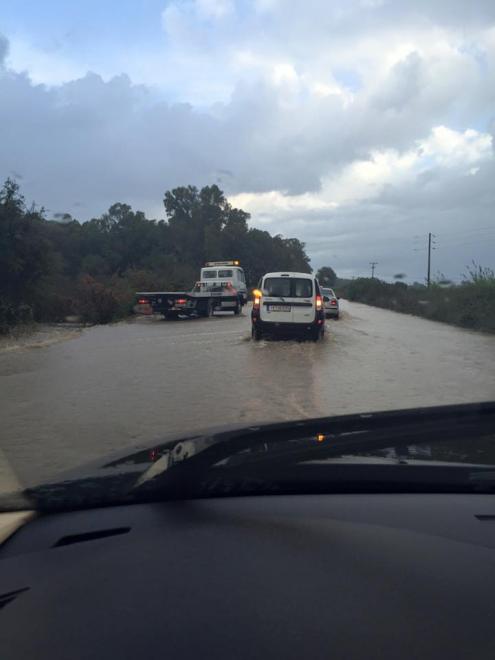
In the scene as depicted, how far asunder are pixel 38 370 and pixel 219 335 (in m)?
7.59

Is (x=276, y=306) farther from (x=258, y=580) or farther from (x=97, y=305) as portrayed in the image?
(x=97, y=305)

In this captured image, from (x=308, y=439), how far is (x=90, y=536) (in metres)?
1.10

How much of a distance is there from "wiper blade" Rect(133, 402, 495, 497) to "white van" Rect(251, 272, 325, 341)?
1359 centimetres

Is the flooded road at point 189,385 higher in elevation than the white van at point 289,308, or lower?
lower

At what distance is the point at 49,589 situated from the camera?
194cm

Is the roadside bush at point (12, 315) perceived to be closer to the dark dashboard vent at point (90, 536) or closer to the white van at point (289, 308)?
the white van at point (289, 308)

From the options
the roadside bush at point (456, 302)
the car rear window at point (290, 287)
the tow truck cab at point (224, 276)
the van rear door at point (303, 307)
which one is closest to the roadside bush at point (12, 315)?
the car rear window at point (290, 287)

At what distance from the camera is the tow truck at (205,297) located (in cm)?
2720

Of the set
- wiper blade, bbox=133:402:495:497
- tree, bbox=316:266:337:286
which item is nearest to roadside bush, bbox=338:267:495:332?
tree, bbox=316:266:337:286

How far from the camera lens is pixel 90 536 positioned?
91.6 inches

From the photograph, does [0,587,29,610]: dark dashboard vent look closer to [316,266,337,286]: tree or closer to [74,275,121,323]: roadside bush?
[316,266,337,286]: tree

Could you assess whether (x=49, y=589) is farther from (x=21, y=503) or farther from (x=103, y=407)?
(x=103, y=407)

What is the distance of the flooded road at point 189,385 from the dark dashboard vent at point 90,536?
172cm

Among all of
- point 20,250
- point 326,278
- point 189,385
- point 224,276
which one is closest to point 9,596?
point 189,385
